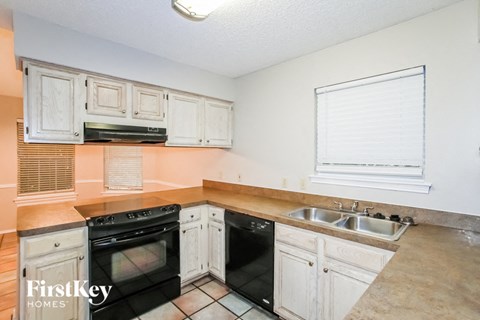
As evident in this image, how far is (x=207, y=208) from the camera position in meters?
2.74

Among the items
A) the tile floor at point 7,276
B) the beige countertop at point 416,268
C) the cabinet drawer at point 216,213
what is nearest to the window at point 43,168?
the tile floor at point 7,276

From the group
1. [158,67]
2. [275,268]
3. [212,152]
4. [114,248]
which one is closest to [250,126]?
[212,152]

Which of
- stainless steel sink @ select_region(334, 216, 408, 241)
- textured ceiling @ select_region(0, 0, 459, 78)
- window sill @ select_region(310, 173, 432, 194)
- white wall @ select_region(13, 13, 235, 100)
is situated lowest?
stainless steel sink @ select_region(334, 216, 408, 241)

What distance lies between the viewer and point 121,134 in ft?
7.53

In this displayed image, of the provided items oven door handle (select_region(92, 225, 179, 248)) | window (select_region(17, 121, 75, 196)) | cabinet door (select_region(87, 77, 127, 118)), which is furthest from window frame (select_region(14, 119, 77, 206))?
oven door handle (select_region(92, 225, 179, 248))

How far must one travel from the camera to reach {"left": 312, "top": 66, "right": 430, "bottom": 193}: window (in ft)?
6.26

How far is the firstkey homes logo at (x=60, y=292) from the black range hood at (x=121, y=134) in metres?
1.18

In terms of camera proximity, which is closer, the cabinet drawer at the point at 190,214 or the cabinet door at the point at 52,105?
the cabinet door at the point at 52,105

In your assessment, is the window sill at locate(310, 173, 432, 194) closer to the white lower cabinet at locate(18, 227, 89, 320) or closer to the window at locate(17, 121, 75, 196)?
the white lower cabinet at locate(18, 227, 89, 320)

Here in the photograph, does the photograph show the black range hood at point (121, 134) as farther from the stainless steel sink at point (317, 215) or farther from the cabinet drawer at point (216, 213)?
the stainless steel sink at point (317, 215)

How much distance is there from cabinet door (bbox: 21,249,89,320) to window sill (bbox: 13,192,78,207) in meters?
3.56

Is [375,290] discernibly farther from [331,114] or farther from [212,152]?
[212,152]

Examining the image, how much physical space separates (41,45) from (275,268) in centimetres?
268

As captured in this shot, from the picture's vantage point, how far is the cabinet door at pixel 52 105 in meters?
1.89
